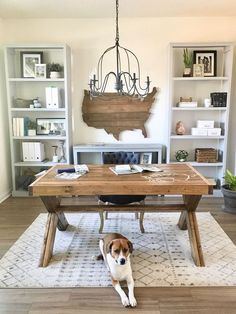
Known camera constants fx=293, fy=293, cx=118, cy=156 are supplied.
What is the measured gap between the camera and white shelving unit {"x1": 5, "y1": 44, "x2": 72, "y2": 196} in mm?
4148

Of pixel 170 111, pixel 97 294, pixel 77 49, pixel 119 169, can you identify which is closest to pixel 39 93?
pixel 77 49

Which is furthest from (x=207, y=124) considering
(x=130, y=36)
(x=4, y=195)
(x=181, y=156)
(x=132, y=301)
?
(x=4, y=195)

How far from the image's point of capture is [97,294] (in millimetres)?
2104

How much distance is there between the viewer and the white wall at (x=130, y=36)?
4.25m

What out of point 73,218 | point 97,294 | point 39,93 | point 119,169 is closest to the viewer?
point 97,294

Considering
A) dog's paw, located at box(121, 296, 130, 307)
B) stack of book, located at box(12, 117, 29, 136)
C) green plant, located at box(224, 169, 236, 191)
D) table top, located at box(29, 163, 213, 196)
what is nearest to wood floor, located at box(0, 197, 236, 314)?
dog's paw, located at box(121, 296, 130, 307)

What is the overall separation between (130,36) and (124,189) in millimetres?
2797

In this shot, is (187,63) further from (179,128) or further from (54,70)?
(54,70)

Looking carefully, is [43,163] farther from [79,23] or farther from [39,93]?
[79,23]

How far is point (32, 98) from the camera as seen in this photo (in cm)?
448

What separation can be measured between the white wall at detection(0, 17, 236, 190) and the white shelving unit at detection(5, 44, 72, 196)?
22 cm

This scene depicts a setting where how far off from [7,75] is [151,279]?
3.32 metres

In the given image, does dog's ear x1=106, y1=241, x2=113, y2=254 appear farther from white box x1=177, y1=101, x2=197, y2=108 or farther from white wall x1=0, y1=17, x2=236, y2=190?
white box x1=177, y1=101, x2=197, y2=108

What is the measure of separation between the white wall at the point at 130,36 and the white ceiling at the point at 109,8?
14cm
